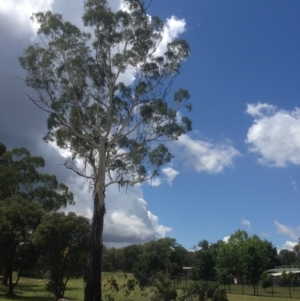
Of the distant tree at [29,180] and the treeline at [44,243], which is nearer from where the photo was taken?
the treeline at [44,243]

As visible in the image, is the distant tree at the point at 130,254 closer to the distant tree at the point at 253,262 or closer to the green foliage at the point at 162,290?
the distant tree at the point at 253,262

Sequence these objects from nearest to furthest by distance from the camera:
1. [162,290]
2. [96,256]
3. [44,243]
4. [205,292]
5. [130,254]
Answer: [162,290] < [205,292] < [96,256] < [44,243] < [130,254]

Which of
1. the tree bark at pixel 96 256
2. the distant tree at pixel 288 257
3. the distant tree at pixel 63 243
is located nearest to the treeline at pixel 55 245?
the distant tree at pixel 63 243

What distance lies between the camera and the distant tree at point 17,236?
25703 mm

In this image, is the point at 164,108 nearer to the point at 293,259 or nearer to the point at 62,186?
the point at 62,186

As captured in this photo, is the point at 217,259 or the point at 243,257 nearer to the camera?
the point at 243,257

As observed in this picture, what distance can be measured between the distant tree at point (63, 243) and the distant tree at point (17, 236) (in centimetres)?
157

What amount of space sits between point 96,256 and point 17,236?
878 centimetres

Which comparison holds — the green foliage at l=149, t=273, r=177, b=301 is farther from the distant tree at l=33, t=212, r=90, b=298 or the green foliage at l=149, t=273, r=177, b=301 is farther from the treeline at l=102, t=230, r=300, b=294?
the treeline at l=102, t=230, r=300, b=294

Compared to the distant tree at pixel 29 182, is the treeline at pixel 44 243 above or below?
below

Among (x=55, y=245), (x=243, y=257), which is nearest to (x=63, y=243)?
(x=55, y=245)

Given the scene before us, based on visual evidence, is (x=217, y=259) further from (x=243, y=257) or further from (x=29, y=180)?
(x=29, y=180)

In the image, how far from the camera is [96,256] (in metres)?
19.1

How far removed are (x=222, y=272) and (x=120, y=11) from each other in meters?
48.8
